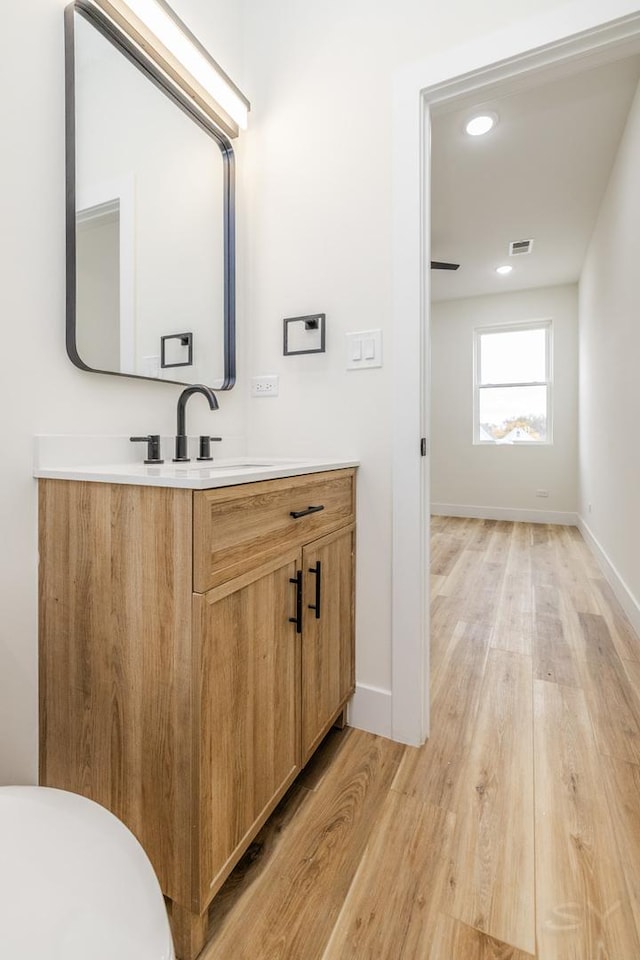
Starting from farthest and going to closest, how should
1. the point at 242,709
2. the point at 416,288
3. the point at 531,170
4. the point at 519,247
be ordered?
1. the point at 519,247
2. the point at 531,170
3. the point at 416,288
4. the point at 242,709

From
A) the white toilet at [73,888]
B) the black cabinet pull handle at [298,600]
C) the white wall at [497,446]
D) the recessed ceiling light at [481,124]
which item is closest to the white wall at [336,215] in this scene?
the black cabinet pull handle at [298,600]

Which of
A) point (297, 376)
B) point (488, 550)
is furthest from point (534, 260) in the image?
point (297, 376)

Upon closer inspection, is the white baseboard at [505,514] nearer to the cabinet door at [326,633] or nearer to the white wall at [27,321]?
the cabinet door at [326,633]

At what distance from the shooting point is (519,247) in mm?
4090

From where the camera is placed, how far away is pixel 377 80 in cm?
147

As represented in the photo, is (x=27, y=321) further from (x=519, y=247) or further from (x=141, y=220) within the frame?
(x=519, y=247)

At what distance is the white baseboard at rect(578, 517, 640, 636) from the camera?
7.61 feet

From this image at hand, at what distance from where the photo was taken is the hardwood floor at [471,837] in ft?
2.90

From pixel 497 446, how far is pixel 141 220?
4.88 meters

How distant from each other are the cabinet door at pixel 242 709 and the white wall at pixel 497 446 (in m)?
4.82

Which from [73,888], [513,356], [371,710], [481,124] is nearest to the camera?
[73,888]

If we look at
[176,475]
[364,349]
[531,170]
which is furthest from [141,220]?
[531,170]

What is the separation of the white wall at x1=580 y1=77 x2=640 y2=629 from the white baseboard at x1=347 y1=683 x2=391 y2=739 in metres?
1.56

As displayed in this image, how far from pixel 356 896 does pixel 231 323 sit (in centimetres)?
166
